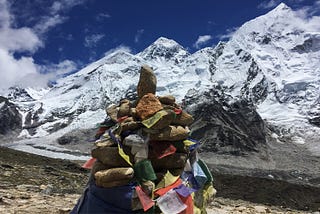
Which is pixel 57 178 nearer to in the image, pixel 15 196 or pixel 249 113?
pixel 15 196

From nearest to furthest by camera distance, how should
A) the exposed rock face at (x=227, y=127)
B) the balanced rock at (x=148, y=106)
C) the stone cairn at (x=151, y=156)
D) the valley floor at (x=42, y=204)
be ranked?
the stone cairn at (x=151, y=156), the balanced rock at (x=148, y=106), the valley floor at (x=42, y=204), the exposed rock face at (x=227, y=127)

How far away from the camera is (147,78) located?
7660mm

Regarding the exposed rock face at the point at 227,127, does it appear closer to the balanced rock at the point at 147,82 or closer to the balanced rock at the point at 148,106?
the balanced rock at the point at 147,82

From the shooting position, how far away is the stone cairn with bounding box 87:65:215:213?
6.75m

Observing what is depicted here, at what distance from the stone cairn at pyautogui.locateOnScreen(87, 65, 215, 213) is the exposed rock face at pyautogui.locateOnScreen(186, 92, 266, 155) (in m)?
123

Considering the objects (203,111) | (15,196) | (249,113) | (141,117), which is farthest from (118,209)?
(249,113)

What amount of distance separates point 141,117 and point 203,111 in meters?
157

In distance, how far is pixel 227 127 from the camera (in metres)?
154

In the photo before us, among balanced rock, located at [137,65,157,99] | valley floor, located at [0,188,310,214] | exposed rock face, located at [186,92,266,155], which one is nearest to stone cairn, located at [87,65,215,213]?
balanced rock, located at [137,65,157,99]

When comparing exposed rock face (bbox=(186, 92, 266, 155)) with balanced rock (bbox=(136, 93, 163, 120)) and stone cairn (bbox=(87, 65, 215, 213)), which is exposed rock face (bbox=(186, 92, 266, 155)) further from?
balanced rock (bbox=(136, 93, 163, 120))

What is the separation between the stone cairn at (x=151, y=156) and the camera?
22.2ft

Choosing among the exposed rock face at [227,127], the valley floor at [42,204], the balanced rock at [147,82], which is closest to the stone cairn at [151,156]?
the balanced rock at [147,82]

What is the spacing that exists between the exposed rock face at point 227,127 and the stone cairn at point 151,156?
12250 centimetres

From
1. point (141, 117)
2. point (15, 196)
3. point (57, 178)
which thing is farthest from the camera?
point (57, 178)
